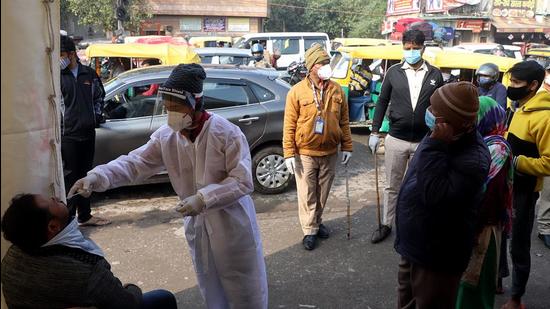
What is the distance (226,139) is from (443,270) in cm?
135

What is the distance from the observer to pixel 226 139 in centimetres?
273

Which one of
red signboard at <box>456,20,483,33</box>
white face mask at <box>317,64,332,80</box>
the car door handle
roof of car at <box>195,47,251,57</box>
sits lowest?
the car door handle

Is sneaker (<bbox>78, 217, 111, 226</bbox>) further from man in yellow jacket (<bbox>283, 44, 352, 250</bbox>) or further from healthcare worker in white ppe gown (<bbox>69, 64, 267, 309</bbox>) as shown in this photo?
healthcare worker in white ppe gown (<bbox>69, 64, 267, 309</bbox>)

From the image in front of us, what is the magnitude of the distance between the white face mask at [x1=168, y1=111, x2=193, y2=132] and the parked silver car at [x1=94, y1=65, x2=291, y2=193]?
3.39m

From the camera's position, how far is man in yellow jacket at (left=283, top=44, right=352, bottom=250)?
4637mm

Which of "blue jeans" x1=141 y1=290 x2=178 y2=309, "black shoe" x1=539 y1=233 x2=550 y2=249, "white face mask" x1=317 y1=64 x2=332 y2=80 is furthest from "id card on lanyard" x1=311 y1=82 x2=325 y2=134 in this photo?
"black shoe" x1=539 y1=233 x2=550 y2=249

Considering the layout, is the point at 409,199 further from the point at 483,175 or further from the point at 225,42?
the point at 225,42

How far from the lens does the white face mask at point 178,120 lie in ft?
8.80

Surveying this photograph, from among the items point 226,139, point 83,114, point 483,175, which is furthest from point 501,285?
point 83,114

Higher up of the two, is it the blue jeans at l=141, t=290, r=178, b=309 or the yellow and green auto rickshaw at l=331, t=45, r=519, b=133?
the yellow and green auto rickshaw at l=331, t=45, r=519, b=133

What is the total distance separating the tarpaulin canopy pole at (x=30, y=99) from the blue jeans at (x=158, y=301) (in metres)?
0.83

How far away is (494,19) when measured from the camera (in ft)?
115

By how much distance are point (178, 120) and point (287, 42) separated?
16231 mm

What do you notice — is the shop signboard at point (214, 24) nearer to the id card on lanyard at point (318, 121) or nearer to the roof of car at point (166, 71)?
the roof of car at point (166, 71)
